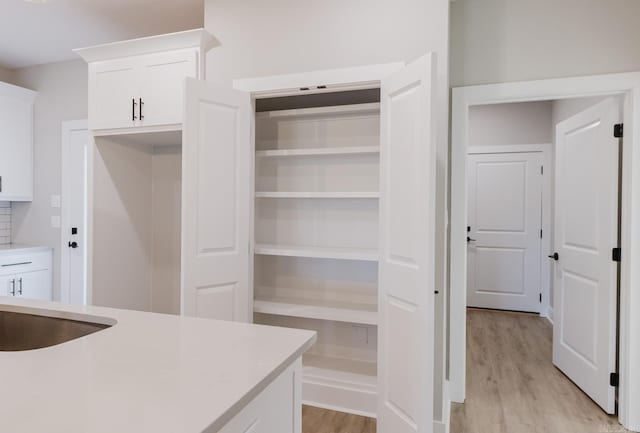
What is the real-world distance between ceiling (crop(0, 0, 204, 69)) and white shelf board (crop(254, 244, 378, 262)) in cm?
195

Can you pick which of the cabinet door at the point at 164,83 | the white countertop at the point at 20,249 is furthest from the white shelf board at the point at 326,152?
the white countertop at the point at 20,249

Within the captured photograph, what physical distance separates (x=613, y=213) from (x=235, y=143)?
255 cm

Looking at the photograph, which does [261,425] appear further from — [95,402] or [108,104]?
[108,104]

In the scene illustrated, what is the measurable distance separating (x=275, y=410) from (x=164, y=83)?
2.43 meters

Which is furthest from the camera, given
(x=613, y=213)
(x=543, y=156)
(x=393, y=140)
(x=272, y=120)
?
(x=543, y=156)

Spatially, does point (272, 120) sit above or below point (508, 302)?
above

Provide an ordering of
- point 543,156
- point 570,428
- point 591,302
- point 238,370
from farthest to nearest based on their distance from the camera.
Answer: point 543,156, point 591,302, point 570,428, point 238,370

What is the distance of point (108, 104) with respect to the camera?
2.92 metres

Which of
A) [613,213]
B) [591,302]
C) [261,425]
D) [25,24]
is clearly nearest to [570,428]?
[591,302]

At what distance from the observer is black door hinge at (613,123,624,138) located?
8.42ft

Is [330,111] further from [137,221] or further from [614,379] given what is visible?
[614,379]

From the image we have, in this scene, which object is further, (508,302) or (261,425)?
(508,302)

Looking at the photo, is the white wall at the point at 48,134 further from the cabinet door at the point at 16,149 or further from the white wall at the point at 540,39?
the white wall at the point at 540,39

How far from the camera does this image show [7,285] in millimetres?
3709
